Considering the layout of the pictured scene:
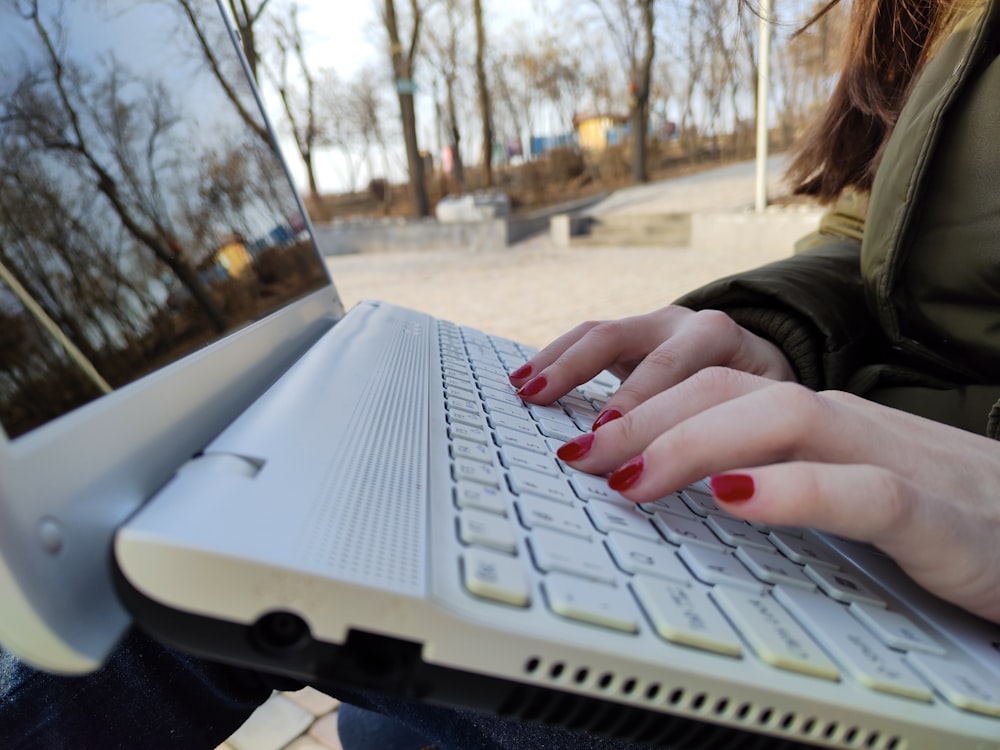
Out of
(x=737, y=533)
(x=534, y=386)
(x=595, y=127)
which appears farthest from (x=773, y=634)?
(x=595, y=127)

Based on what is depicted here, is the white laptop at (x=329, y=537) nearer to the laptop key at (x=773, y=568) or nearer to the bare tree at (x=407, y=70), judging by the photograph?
the laptop key at (x=773, y=568)

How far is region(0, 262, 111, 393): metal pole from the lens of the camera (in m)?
0.41

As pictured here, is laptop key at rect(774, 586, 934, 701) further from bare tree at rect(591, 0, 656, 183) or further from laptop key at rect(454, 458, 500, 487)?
bare tree at rect(591, 0, 656, 183)

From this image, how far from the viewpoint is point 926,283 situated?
84cm

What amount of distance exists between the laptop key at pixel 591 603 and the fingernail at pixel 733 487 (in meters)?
0.11

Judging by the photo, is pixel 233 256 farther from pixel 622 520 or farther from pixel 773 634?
pixel 773 634

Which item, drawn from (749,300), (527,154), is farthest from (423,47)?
(749,300)

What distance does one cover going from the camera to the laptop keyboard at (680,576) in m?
0.35

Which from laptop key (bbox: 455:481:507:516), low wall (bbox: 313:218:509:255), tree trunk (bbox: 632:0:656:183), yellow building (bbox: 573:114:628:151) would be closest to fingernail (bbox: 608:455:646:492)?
laptop key (bbox: 455:481:507:516)

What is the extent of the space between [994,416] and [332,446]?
66 cm

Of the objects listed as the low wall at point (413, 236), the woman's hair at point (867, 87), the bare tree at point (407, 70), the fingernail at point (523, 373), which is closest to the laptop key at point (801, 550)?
A: the fingernail at point (523, 373)

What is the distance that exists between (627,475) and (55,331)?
402mm

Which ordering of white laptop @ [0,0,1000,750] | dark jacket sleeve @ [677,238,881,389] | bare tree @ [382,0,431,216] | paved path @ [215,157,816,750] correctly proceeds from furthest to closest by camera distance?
bare tree @ [382,0,431,216]
paved path @ [215,157,816,750]
dark jacket sleeve @ [677,238,881,389]
white laptop @ [0,0,1000,750]

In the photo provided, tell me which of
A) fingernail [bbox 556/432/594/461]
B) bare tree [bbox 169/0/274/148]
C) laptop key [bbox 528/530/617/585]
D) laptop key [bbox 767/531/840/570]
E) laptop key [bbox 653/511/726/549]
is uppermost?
bare tree [bbox 169/0/274/148]
